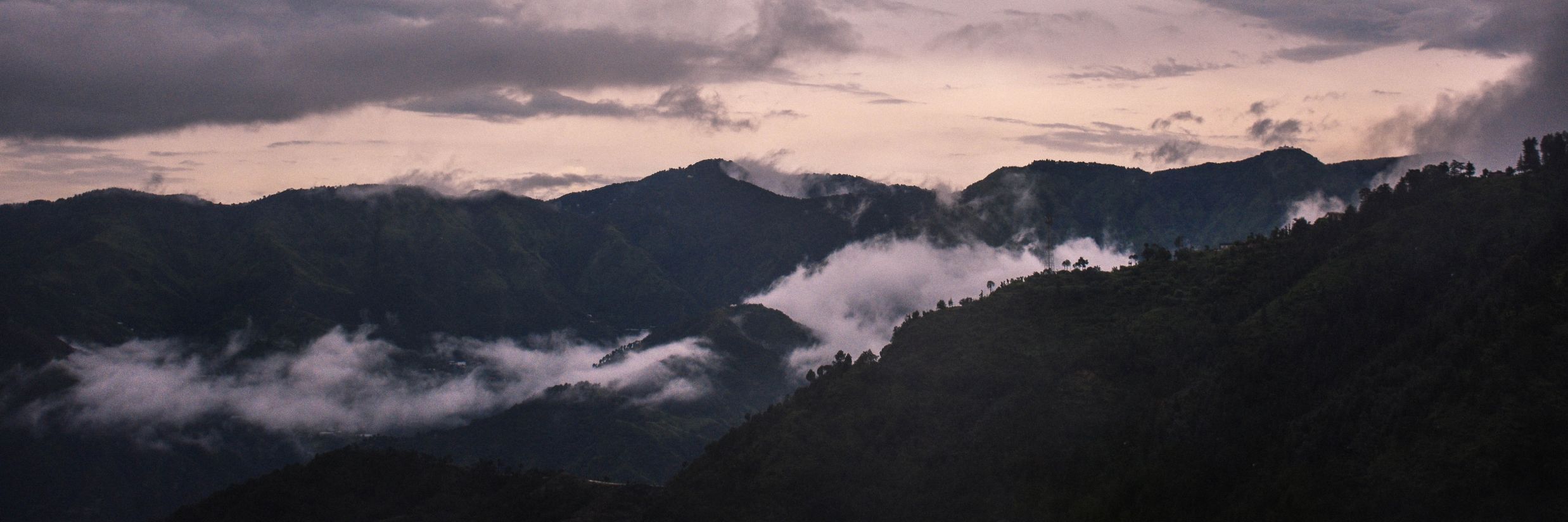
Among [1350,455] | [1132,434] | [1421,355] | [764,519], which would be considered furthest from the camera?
[764,519]

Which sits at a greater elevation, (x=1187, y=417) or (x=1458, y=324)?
(x=1458, y=324)

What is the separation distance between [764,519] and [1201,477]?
198 ft

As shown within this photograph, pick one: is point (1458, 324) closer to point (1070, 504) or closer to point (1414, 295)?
point (1414, 295)

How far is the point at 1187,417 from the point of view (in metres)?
177

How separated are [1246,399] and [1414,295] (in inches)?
1146

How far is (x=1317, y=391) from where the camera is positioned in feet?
569

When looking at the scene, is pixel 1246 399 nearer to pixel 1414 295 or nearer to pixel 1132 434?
pixel 1132 434

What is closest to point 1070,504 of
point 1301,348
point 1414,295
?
point 1301,348

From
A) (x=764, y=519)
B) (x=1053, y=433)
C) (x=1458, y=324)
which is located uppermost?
(x=1458, y=324)

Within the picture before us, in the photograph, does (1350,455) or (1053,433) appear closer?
(1350,455)

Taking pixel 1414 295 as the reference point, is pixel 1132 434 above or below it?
below

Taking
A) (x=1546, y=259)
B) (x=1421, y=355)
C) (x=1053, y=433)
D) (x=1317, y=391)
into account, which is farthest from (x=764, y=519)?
(x=1546, y=259)

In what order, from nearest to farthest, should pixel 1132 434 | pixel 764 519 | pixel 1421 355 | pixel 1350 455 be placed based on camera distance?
pixel 1350 455 < pixel 1421 355 < pixel 1132 434 < pixel 764 519

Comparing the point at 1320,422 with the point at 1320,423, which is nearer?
the point at 1320,423
